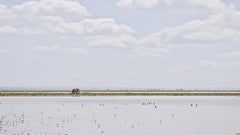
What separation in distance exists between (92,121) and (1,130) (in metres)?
12.9

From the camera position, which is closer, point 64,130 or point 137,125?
point 64,130

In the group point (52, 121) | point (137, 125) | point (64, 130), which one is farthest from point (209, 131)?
point (52, 121)

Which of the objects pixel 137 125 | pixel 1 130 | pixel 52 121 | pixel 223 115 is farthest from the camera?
pixel 223 115

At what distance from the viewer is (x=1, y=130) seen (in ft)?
151

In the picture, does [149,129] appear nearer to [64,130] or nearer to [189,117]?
[64,130]

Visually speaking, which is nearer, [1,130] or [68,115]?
[1,130]

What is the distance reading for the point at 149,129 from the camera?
4962 centimetres

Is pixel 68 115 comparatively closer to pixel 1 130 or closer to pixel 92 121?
pixel 92 121

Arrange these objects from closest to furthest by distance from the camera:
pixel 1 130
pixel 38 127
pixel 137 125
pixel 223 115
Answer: pixel 1 130 < pixel 38 127 < pixel 137 125 < pixel 223 115

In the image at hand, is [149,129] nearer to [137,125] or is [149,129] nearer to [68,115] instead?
[137,125]

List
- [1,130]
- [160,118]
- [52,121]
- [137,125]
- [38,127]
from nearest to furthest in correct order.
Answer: [1,130] → [38,127] → [137,125] → [52,121] → [160,118]

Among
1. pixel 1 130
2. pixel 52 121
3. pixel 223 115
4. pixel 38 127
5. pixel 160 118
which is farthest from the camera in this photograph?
pixel 223 115

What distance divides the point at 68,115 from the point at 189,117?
1478 centimetres

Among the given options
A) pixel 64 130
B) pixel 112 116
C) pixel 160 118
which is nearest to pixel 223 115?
pixel 160 118
